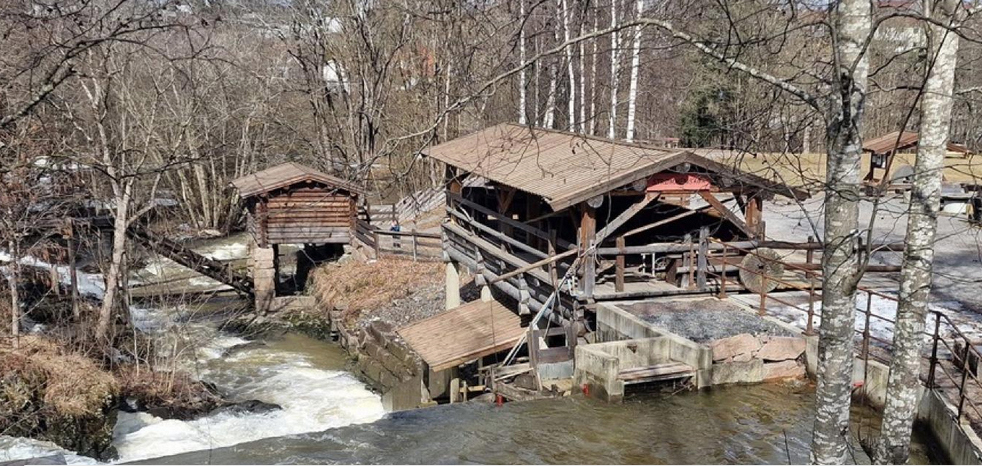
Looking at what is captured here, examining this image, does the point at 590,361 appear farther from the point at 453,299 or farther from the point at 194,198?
the point at 194,198

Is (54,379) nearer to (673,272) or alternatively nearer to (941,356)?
(673,272)

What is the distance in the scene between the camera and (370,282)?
2214cm

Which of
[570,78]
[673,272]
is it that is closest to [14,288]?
[673,272]

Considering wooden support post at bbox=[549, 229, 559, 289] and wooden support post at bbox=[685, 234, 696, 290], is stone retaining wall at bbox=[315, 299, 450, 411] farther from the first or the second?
wooden support post at bbox=[685, 234, 696, 290]

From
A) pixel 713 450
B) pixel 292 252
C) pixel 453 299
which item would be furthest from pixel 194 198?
pixel 713 450

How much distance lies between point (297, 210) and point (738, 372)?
16.8 m

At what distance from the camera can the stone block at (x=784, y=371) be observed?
1019 centimetres

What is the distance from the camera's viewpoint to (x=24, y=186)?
43.1 ft

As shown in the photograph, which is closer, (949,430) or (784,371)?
(949,430)

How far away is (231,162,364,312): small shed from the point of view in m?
23.0

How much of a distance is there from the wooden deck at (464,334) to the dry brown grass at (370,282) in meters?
6.17

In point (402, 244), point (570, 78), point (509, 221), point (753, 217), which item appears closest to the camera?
point (753, 217)

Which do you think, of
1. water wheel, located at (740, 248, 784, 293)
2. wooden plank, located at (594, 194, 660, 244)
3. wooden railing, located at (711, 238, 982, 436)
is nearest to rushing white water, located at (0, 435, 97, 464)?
wooden plank, located at (594, 194, 660, 244)

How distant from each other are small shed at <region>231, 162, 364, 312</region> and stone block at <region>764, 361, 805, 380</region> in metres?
14.8
